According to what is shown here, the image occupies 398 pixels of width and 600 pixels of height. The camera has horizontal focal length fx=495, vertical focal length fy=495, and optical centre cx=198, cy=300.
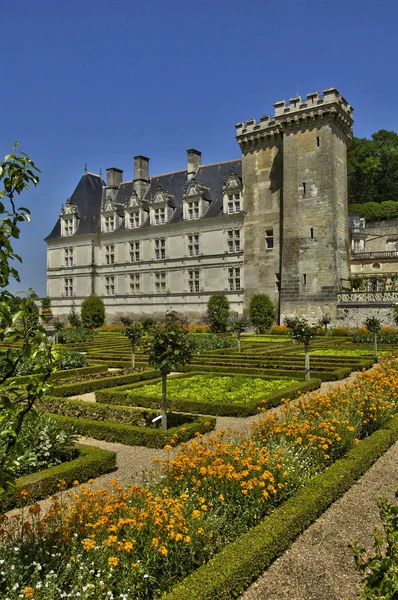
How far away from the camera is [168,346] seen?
9.19 metres

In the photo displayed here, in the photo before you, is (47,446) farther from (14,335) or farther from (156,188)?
(156,188)

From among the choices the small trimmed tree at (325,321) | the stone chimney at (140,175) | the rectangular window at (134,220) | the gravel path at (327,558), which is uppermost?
the stone chimney at (140,175)

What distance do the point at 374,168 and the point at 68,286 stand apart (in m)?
32.7

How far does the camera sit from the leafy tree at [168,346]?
9.19 meters

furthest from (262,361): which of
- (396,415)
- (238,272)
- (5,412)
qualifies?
(238,272)

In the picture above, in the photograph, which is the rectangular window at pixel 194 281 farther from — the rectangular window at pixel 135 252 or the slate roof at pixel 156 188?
the rectangular window at pixel 135 252

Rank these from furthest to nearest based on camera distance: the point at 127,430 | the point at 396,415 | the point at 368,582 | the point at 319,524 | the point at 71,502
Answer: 1. the point at 396,415
2. the point at 127,430
3. the point at 71,502
4. the point at 319,524
5. the point at 368,582

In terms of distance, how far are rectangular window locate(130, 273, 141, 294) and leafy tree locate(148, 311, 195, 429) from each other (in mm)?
32178

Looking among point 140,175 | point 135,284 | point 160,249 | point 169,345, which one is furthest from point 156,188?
point 169,345

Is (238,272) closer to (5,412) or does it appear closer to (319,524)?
(319,524)

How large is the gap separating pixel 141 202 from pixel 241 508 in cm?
3802

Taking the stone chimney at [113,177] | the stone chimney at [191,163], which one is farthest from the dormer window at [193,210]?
the stone chimney at [113,177]

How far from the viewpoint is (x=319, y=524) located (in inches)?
208

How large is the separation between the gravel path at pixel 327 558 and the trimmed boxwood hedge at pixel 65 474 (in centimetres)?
307
